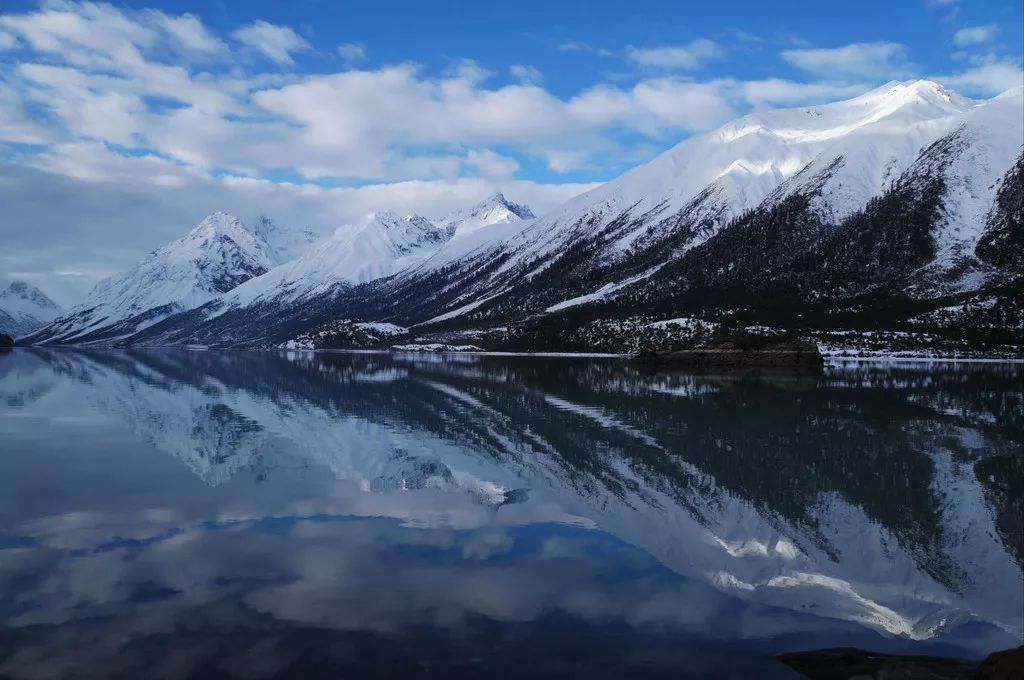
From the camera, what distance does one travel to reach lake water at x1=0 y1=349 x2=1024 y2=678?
13242mm

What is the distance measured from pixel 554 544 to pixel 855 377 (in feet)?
261

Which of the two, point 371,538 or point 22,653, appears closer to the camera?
point 22,653

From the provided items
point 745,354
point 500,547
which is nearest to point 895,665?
point 500,547

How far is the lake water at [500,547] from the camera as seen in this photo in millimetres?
13242

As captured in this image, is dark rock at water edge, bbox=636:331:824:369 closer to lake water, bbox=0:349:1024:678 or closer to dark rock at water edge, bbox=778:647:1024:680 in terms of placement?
lake water, bbox=0:349:1024:678

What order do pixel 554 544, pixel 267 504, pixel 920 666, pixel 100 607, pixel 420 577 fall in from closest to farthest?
pixel 920 666 → pixel 100 607 → pixel 420 577 → pixel 554 544 → pixel 267 504

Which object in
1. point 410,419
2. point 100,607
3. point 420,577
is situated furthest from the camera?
point 410,419

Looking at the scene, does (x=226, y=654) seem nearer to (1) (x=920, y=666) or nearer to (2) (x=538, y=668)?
(2) (x=538, y=668)

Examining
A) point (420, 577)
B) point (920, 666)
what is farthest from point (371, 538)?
point (920, 666)

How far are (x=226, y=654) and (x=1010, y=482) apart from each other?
88.8ft

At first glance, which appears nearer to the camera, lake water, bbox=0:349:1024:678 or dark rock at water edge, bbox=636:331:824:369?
lake water, bbox=0:349:1024:678

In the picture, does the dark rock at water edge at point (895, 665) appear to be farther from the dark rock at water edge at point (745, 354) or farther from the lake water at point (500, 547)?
the dark rock at water edge at point (745, 354)

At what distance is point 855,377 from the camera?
88.9 metres

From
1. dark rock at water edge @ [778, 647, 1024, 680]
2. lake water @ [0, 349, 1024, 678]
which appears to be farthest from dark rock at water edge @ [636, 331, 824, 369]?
dark rock at water edge @ [778, 647, 1024, 680]
